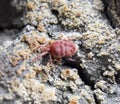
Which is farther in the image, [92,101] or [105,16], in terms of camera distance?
[105,16]

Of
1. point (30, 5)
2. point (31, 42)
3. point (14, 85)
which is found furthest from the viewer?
point (30, 5)

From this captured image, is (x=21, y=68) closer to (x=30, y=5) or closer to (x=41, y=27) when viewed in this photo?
(x=41, y=27)

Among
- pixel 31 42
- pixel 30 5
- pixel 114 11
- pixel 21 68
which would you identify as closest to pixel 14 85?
pixel 21 68

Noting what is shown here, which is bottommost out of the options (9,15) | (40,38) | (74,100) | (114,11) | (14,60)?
(74,100)

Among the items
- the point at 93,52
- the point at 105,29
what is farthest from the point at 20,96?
the point at 105,29

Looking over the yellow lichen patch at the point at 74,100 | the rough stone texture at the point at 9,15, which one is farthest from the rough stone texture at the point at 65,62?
the rough stone texture at the point at 9,15

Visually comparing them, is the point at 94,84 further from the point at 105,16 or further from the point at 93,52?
the point at 105,16

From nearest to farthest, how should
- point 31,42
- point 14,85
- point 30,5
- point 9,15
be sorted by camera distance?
point 14,85
point 31,42
point 30,5
point 9,15
